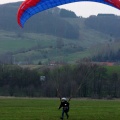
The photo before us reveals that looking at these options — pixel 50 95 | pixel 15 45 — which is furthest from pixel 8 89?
pixel 15 45

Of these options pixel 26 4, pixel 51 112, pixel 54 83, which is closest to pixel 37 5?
pixel 26 4

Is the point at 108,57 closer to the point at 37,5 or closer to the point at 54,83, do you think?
the point at 54,83

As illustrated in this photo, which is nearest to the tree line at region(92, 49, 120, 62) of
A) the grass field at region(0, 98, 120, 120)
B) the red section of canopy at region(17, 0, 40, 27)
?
the grass field at region(0, 98, 120, 120)

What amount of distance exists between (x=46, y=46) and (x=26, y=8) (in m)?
162

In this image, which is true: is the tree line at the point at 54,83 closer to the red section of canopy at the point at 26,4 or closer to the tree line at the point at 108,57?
the red section of canopy at the point at 26,4

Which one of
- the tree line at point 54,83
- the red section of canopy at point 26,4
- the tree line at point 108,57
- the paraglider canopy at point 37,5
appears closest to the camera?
the paraglider canopy at point 37,5

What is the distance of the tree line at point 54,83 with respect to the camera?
173 ft

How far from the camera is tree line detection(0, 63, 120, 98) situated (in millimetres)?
52656

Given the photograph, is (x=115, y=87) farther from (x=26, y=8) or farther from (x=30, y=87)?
(x=26, y=8)

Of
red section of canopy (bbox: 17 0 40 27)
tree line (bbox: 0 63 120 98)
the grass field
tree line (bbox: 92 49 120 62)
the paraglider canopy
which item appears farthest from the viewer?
tree line (bbox: 92 49 120 62)

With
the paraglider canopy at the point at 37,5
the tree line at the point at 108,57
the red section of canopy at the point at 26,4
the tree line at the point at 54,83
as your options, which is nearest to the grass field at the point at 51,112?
the paraglider canopy at the point at 37,5

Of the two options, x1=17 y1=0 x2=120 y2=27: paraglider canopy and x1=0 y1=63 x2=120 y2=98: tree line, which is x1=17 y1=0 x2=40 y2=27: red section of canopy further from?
x1=0 y1=63 x2=120 y2=98: tree line

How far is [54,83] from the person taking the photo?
2106 inches

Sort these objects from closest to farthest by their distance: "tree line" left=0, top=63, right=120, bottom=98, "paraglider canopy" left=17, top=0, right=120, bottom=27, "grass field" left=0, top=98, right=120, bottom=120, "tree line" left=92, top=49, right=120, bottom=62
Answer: "paraglider canopy" left=17, top=0, right=120, bottom=27 → "grass field" left=0, top=98, right=120, bottom=120 → "tree line" left=0, top=63, right=120, bottom=98 → "tree line" left=92, top=49, right=120, bottom=62
